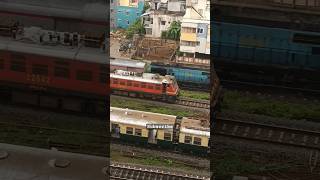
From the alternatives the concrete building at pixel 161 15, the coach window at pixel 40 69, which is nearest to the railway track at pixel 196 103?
the concrete building at pixel 161 15

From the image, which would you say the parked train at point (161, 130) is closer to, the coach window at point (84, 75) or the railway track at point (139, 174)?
the railway track at point (139, 174)

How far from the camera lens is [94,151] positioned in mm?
7371

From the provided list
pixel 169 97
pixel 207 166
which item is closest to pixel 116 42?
pixel 169 97

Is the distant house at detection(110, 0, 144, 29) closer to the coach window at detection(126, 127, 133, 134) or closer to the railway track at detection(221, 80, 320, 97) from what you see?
the coach window at detection(126, 127, 133, 134)

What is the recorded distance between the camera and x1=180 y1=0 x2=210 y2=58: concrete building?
12.9 ft

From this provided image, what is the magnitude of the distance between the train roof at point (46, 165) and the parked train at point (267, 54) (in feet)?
9.91

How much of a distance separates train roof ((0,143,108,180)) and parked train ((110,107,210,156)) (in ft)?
6.99

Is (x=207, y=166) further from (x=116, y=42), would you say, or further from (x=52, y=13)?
(x=52, y=13)

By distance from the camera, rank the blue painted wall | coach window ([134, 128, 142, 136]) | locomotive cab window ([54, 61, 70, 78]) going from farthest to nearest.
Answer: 1. locomotive cab window ([54, 61, 70, 78])
2. coach window ([134, 128, 142, 136])
3. the blue painted wall

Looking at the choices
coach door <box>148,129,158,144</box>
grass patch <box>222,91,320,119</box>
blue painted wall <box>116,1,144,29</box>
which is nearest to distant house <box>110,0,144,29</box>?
blue painted wall <box>116,1,144,29</box>

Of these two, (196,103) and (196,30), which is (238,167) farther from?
(196,30)

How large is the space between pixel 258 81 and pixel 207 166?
4.78 metres

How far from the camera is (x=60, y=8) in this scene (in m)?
8.71

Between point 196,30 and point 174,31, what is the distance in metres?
0.20
